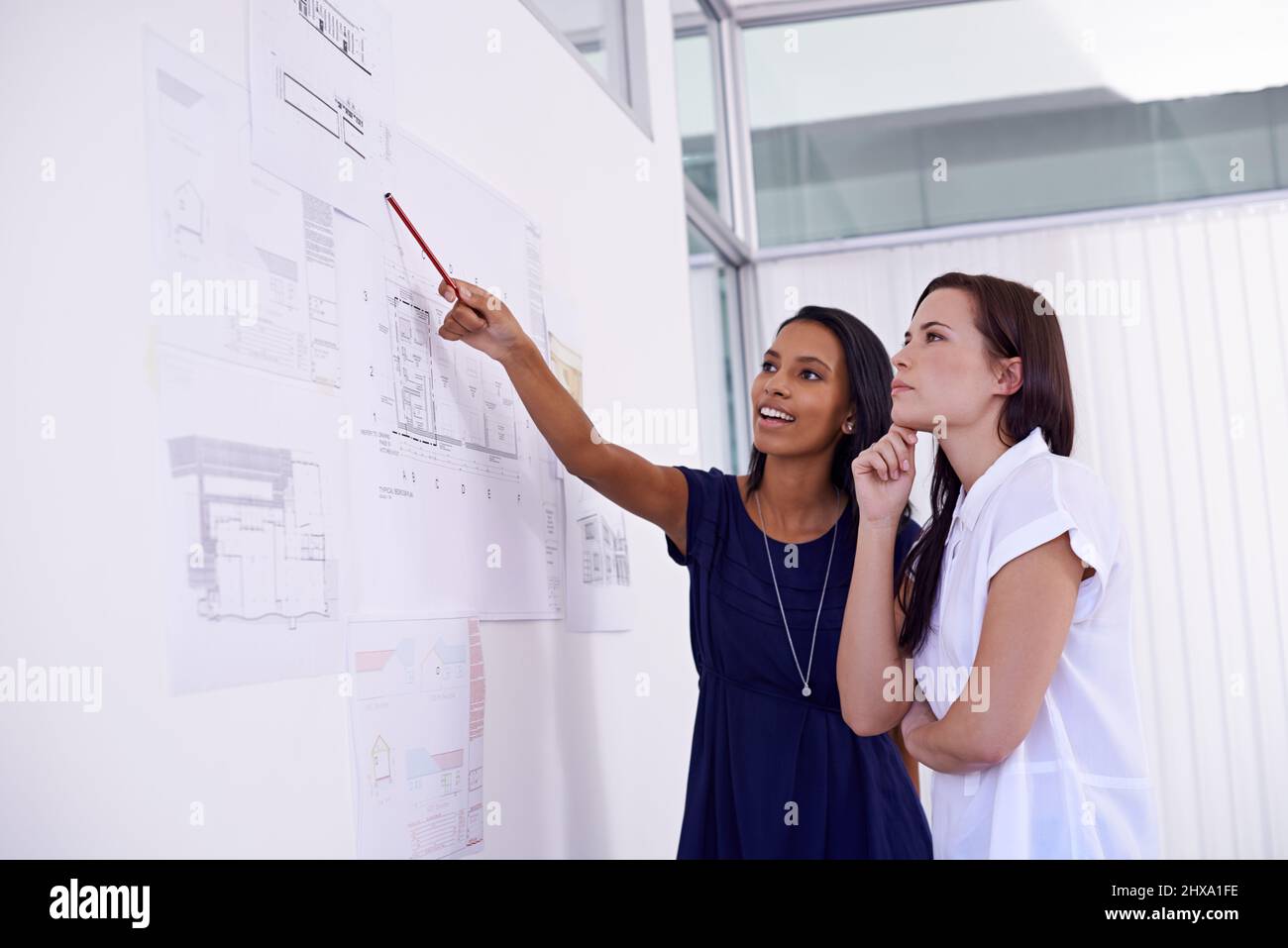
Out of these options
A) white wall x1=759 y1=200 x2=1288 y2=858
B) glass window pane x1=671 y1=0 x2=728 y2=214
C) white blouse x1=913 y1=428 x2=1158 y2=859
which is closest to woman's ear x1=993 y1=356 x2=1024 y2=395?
white blouse x1=913 y1=428 x2=1158 y2=859

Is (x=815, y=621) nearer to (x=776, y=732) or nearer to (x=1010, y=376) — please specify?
(x=776, y=732)

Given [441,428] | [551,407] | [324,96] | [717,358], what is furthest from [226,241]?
[717,358]

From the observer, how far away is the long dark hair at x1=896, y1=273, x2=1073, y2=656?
1489 mm

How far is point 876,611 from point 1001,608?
27cm

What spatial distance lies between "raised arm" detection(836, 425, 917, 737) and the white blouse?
162mm

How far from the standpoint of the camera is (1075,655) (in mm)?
1354

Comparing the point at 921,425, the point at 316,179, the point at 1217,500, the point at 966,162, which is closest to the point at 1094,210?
the point at 966,162

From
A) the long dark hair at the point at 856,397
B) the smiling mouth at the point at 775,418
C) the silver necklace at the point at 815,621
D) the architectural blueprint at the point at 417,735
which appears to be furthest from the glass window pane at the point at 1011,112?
the architectural blueprint at the point at 417,735

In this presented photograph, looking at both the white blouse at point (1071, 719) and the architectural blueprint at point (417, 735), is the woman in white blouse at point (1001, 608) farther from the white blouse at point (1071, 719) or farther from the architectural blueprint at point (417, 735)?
the architectural blueprint at point (417, 735)

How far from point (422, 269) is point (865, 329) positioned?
0.83m

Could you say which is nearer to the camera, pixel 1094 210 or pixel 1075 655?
pixel 1075 655

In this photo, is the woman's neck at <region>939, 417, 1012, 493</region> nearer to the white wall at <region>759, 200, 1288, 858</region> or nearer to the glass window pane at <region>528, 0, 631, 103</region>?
the glass window pane at <region>528, 0, 631, 103</region>
